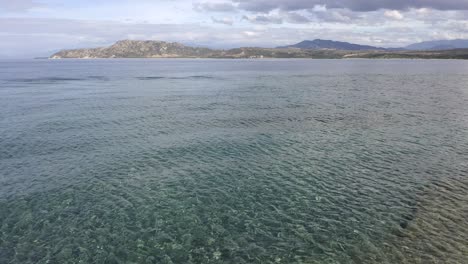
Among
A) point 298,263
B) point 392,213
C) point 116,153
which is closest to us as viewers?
point 298,263

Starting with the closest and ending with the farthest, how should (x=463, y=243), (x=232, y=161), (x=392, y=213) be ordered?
(x=463, y=243)
(x=392, y=213)
(x=232, y=161)

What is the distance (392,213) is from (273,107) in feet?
186

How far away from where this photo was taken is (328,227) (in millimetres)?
29297

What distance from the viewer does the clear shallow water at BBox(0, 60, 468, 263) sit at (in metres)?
26.6

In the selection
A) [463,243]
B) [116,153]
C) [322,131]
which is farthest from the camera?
[322,131]

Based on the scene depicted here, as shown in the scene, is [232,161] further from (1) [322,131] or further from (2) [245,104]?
(2) [245,104]

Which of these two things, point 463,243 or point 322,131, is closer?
point 463,243

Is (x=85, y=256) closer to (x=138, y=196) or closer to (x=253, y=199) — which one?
(x=138, y=196)

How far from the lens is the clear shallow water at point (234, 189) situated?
2658 centimetres

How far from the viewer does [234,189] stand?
37188 millimetres

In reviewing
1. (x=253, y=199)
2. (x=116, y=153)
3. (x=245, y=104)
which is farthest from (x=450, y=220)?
(x=245, y=104)

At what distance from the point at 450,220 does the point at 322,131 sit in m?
31.9

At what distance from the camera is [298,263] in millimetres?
24688

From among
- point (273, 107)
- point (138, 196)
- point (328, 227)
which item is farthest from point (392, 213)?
point (273, 107)
